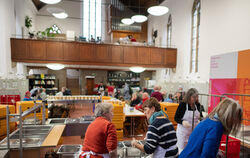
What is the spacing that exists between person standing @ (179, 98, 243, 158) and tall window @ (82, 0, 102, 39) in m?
15.2

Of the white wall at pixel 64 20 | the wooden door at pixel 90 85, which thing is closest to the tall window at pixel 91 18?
the white wall at pixel 64 20

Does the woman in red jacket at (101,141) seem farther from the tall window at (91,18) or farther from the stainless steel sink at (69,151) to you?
the tall window at (91,18)

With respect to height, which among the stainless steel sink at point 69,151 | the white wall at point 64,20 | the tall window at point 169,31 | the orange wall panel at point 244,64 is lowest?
the stainless steel sink at point 69,151

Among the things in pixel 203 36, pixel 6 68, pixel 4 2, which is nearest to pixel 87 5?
pixel 4 2

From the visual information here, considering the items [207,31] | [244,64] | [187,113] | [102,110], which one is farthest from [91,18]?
[102,110]

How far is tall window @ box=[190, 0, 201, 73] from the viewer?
768cm

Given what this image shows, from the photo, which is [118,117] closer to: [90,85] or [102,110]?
[102,110]

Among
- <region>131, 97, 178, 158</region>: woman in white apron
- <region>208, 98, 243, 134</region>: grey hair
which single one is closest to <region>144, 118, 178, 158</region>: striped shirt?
<region>131, 97, 178, 158</region>: woman in white apron

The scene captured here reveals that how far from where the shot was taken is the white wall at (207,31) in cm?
530

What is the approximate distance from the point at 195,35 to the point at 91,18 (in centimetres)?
1109

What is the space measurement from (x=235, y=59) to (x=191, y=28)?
3.49 meters

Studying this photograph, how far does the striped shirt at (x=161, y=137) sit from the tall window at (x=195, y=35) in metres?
6.77

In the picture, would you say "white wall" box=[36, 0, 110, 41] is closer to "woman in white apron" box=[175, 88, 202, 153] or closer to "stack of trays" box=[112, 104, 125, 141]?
"stack of trays" box=[112, 104, 125, 141]

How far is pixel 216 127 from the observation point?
144cm
